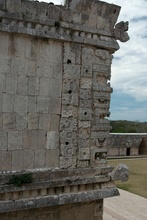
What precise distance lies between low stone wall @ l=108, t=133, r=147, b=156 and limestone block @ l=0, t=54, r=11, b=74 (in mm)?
16169

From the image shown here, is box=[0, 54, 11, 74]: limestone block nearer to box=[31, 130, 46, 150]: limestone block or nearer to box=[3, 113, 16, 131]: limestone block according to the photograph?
box=[3, 113, 16, 131]: limestone block

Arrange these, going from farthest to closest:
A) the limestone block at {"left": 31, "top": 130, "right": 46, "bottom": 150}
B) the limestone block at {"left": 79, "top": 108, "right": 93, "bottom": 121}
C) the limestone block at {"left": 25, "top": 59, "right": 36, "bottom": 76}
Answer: the limestone block at {"left": 79, "top": 108, "right": 93, "bottom": 121} < the limestone block at {"left": 31, "top": 130, "right": 46, "bottom": 150} < the limestone block at {"left": 25, "top": 59, "right": 36, "bottom": 76}

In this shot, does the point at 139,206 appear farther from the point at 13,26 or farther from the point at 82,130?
the point at 13,26

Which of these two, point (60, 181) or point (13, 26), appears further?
point (60, 181)

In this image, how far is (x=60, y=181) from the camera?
5.52 m

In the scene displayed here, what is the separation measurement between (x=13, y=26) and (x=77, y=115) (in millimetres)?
1997

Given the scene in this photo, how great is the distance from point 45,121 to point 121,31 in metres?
2.43

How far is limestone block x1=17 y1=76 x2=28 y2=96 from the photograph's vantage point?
5.29m

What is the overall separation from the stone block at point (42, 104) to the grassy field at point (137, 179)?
7.60 meters

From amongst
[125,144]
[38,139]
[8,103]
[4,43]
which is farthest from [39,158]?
[125,144]

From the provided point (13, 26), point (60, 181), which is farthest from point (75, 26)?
point (60, 181)

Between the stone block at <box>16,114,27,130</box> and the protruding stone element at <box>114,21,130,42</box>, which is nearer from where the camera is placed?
the stone block at <box>16,114,27,130</box>

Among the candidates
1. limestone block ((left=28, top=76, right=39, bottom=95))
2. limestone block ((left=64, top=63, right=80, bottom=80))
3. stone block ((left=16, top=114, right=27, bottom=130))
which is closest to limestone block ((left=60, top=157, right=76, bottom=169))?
stone block ((left=16, top=114, right=27, bottom=130))

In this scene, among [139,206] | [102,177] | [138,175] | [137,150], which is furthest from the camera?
[137,150]
